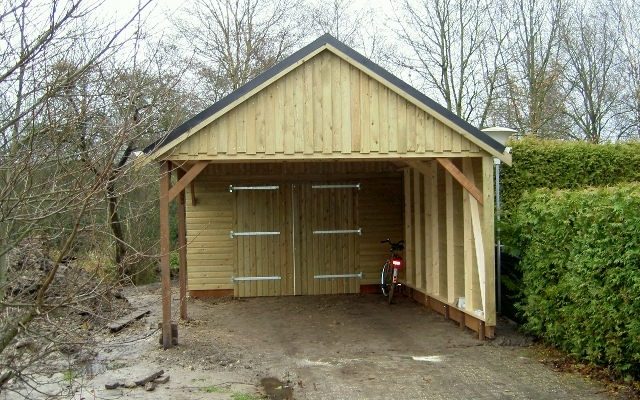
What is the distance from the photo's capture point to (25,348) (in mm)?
3553

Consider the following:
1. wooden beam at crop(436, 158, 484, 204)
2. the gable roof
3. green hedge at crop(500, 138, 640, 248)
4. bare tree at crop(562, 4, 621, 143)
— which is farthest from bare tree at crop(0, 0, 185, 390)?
bare tree at crop(562, 4, 621, 143)

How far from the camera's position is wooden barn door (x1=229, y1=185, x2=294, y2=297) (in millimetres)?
12461

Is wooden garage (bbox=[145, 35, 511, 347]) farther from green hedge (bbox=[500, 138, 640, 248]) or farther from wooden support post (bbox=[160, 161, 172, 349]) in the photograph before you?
green hedge (bbox=[500, 138, 640, 248])

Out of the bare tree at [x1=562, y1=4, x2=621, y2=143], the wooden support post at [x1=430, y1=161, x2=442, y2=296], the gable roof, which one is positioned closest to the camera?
the gable roof

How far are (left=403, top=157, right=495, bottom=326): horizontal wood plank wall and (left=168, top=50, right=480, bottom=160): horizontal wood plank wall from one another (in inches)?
33.5

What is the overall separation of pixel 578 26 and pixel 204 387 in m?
19.8

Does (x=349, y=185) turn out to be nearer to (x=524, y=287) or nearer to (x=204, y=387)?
(x=524, y=287)

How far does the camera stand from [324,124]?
27.4 ft

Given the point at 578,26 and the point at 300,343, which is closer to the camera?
the point at 300,343

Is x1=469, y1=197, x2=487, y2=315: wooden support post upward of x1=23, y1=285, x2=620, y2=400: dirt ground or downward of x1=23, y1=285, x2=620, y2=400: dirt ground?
upward

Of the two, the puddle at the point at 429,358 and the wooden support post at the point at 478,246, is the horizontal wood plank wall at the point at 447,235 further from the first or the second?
the puddle at the point at 429,358

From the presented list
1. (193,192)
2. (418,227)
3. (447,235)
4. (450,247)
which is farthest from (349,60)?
(193,192)

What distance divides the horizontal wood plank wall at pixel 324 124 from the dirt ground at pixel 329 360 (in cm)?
242

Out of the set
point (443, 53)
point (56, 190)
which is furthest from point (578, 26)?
point (56, 190)
